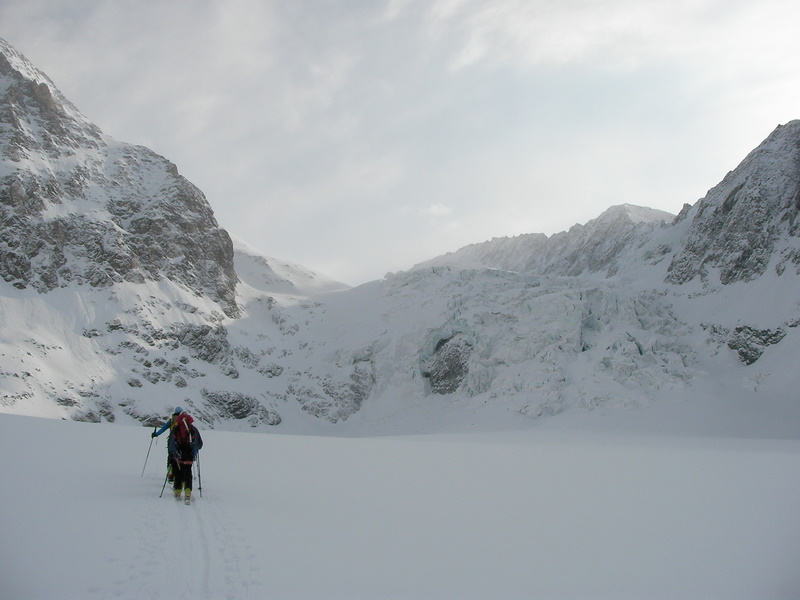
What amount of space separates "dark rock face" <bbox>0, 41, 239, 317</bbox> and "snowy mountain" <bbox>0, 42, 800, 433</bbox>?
0.92ft

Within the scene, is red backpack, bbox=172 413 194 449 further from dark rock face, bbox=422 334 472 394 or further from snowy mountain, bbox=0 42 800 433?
dark rock face, bbox=422 334 472 394

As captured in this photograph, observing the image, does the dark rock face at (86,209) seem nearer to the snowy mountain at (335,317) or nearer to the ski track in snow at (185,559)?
the snowy mountain at (335,317)

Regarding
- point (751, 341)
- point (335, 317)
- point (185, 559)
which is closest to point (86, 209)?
point (335, 317)

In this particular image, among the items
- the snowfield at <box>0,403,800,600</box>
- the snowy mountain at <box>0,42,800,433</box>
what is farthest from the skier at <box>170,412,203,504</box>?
the snowy mountain at <box>0,42,800,433</box>

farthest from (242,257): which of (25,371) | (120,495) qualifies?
(120,495)

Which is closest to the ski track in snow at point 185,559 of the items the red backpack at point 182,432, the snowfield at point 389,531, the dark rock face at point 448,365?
the snowfield at point 389,531

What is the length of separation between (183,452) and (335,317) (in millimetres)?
71170

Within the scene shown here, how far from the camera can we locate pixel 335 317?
82375mm

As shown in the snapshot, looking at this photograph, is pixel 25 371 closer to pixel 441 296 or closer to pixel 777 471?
pixel 441 296

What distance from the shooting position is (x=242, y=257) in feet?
344

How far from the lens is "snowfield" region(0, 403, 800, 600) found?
21.3 feet

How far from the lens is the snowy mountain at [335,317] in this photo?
4941 centimetres

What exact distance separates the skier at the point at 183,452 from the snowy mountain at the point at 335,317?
3889 centimetres

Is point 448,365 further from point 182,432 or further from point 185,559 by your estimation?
point 185,559
